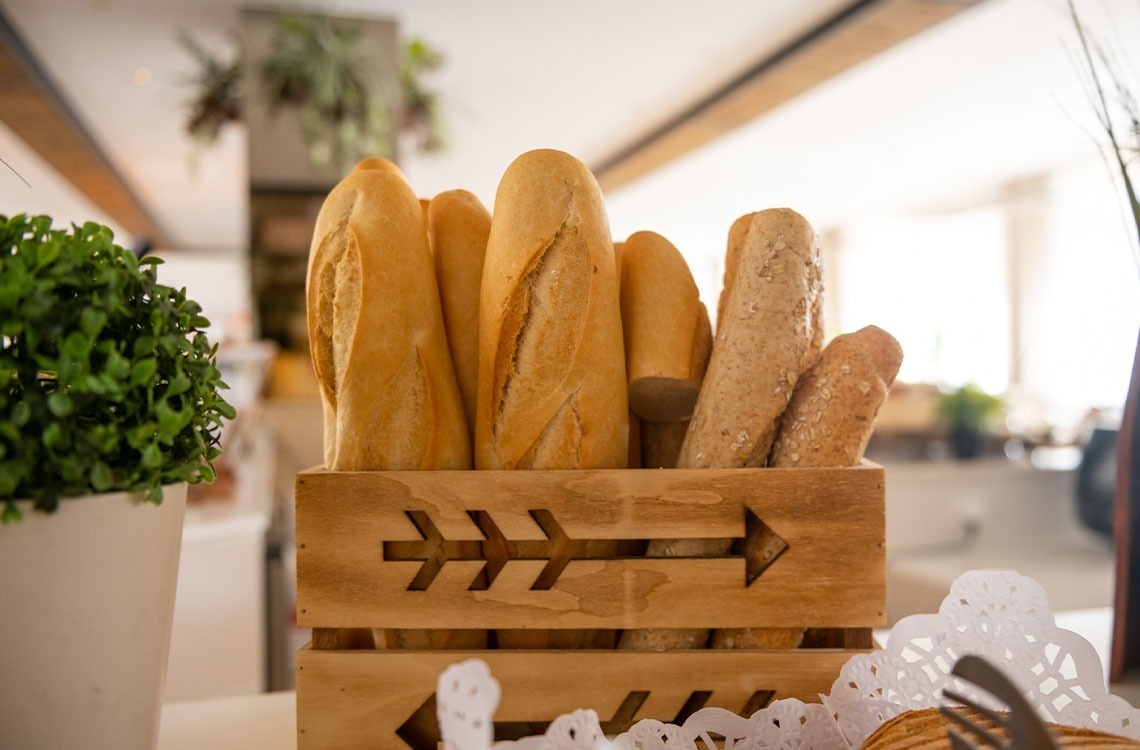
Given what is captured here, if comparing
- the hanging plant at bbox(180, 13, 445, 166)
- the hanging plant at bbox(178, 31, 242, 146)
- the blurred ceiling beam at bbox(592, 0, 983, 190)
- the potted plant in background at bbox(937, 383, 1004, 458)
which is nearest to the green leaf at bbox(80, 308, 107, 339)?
the hanging plant at bbox(180, 13, 445, 166)

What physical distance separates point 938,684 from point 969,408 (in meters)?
3.48

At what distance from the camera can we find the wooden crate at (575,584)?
20.5 inches

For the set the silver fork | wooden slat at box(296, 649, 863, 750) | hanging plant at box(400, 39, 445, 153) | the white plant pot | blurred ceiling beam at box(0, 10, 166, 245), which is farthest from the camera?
blurred ceiling beam at box(0, 10, 166, 245)

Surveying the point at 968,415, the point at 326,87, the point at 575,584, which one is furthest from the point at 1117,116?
the point at 968,415

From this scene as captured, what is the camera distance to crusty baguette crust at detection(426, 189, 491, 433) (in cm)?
62

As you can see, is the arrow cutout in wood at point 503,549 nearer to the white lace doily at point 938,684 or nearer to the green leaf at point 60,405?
the white lace doily at point 938,684

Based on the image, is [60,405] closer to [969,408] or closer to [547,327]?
[547,327]

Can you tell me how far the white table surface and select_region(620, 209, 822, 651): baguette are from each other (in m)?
0.26

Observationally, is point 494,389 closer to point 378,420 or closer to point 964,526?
point 378,420

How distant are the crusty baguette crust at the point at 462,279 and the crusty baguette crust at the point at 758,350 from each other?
174 millimetres

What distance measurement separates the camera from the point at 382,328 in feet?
1.80

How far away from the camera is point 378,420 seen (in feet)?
1.82

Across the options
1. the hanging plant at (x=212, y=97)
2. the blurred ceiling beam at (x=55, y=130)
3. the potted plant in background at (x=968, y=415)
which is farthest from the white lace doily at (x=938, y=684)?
the hanging plant at (x=212, y=97)

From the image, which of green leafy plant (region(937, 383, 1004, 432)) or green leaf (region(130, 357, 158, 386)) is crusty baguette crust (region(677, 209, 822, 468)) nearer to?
green leaf (region(130, 357, 158, 386))
